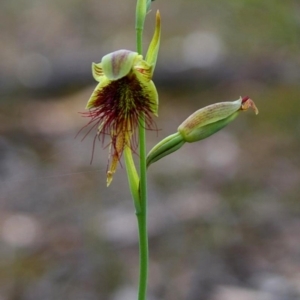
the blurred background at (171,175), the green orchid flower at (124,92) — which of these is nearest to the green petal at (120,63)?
the green orchid flower at (124,92)

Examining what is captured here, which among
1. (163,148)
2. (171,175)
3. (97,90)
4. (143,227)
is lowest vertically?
(143,227)

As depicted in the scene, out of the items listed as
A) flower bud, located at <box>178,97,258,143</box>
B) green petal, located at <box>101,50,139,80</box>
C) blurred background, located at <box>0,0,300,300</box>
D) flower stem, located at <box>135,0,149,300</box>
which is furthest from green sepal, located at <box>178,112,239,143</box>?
blurred background, located at <box>0,0,300,300</box>

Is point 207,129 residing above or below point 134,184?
above

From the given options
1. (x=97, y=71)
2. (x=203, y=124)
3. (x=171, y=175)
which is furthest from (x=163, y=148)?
(x=171, y=175)

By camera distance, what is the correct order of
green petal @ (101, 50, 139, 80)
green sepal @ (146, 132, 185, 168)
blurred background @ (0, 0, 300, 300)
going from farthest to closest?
blurred background @ (0, 0, 300, 300) → green sepal @ (146, 132, 185, 168) → green petal @ (101, 50, 139, 80)

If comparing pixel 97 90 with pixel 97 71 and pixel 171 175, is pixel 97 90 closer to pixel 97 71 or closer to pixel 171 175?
pixel 97 71

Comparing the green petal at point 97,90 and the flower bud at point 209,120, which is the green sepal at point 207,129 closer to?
the flower bud at point 209,120

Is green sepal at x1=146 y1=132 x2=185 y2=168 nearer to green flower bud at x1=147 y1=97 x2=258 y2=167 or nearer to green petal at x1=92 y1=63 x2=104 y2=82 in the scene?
green flower bud at x1=147 y1=97 x2=258 y2=167

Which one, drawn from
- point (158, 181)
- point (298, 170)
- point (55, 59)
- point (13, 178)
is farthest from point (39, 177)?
point (55, 59)
